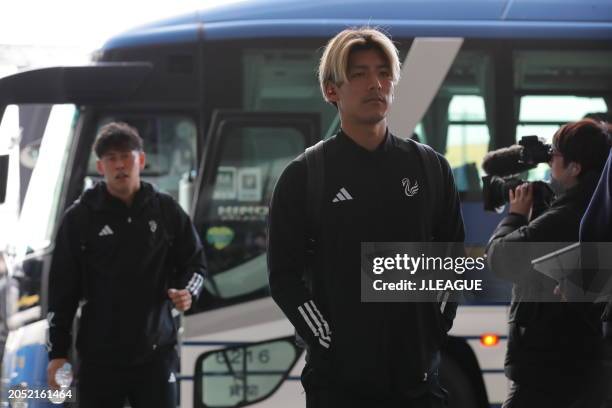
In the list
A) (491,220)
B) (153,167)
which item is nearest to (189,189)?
(153,167)

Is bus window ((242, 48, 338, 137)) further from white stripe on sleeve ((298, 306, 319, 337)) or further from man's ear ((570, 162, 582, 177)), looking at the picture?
white stripe on sleeve ((298, 306, 319, 337))

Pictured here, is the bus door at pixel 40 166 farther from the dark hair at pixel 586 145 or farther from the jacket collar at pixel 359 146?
the jacket collar at pixel 359 146

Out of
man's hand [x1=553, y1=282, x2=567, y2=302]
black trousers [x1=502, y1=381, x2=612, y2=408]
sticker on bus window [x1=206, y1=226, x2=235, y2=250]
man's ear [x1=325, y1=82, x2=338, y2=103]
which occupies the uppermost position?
sticker on bus window [x1=206, y1=226, x2=235, y2=250]

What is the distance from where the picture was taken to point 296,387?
6586mm

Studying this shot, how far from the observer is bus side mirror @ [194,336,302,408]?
21.4ft

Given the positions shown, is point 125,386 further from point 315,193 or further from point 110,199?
point 315,193

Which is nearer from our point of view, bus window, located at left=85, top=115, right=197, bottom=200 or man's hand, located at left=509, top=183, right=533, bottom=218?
man's hand, located at left=509, top=183, right=533, bottom=218

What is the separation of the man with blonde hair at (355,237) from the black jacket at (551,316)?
40.9 inches

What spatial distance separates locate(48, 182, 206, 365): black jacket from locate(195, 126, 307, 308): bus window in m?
1.77

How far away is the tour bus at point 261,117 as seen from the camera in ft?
21.4

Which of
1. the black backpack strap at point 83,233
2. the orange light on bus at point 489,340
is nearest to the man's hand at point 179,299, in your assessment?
the black backpack strap at point 83,233

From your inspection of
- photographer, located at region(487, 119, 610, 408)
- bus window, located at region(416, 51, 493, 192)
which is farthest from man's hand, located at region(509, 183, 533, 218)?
bus window, located at region(416, 51, 493, 192)

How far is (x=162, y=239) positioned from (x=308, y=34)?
2.46 metres

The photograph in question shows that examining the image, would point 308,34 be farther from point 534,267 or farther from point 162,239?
point 534,267
